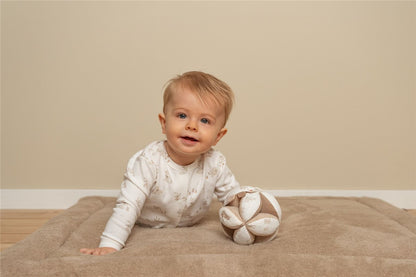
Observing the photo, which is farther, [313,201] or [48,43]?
[48,43]

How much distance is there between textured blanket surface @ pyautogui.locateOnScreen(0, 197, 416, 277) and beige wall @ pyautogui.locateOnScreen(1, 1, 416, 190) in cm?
71

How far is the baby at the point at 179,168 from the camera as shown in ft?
3.94

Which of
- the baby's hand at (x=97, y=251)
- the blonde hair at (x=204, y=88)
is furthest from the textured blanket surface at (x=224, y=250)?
the blonde hair at (x=204, y=88)

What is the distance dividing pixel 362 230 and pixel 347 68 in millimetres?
1195

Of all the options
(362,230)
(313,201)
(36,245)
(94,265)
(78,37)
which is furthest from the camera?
(78,37)

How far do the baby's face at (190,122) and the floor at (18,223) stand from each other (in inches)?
30.6

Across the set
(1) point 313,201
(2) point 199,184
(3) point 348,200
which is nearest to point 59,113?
(2) point 199,184

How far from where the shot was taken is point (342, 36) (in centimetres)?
219

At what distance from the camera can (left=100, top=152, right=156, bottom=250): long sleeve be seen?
1140 mm

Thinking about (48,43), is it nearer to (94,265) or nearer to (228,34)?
(228,34)

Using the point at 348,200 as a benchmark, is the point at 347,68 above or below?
above

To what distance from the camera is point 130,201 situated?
47.3 inches

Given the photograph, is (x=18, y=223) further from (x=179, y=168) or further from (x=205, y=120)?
(x=205, y=120)

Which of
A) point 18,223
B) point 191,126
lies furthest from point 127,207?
point 18,223
